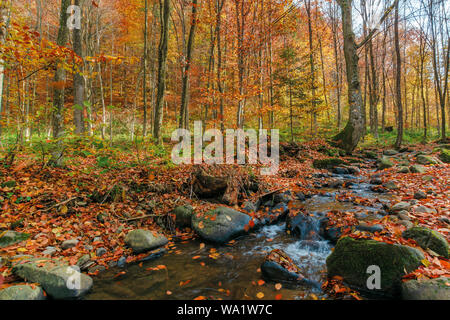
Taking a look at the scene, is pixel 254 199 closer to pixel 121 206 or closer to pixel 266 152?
pixel 121 206

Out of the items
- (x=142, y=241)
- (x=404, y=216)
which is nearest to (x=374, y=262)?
(x=404, y=216)

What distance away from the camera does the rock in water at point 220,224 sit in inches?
185

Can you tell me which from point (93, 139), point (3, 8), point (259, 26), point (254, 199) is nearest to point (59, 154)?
point (93, 139)

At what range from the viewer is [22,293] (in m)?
2.61

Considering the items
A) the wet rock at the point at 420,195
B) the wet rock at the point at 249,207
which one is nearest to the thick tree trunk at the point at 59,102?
the wet rock at the point at 249,207

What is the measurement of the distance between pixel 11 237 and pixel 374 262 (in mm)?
5587

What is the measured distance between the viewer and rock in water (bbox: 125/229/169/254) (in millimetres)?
4143

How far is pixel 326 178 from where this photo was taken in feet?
30.0

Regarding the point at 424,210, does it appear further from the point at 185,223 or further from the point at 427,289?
the point at 185,223

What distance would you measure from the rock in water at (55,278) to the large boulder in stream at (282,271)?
105 inches

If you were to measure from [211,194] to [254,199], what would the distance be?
4.29 ft

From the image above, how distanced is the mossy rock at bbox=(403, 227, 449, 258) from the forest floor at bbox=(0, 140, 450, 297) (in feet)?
0.38

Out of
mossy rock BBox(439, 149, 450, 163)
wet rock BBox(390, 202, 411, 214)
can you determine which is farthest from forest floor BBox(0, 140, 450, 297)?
mossy rock BBox(439, 149, 450, 163)

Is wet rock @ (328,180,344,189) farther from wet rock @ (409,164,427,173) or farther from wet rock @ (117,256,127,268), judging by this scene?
wet rock @ (117,256,127,268)
